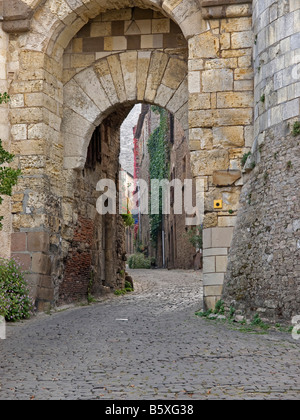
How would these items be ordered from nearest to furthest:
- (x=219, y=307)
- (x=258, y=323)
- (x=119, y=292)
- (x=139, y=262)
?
(x=258, y=323) < (x=219, y=307) < (x=119, y=292) < (x=139, y=262)

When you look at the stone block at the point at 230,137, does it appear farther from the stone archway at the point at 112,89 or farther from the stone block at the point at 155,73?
the stone block at the point at 155,73

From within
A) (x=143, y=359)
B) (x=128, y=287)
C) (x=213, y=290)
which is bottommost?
(x=128, y=287)

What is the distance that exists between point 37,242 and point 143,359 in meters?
4.25

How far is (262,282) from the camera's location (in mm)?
8086

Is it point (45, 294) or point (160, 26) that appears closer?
point (45, 294)

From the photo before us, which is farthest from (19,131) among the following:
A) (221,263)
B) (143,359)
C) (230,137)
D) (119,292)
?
(143,359)

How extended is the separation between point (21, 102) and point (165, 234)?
1613 cm

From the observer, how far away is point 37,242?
9961 millimetres

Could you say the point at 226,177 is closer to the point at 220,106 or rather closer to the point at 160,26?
the point at 220,106

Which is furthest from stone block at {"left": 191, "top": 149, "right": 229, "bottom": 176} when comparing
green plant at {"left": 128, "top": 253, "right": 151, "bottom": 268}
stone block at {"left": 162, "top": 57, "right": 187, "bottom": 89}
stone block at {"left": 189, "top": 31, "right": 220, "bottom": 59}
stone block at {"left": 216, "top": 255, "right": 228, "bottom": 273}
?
green plant at {"left": 128, "top": 253, "right": 151, "bottom": 268}

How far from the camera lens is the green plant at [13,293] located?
29.4 ft

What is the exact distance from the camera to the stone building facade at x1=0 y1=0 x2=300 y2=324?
8336 millimetres

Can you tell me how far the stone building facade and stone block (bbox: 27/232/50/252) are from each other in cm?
2

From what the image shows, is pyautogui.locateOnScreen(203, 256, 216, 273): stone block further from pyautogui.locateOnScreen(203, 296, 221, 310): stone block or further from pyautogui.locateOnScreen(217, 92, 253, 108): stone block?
pyautogui.locateOnScreen(217, 92, 253, 108): stone block
